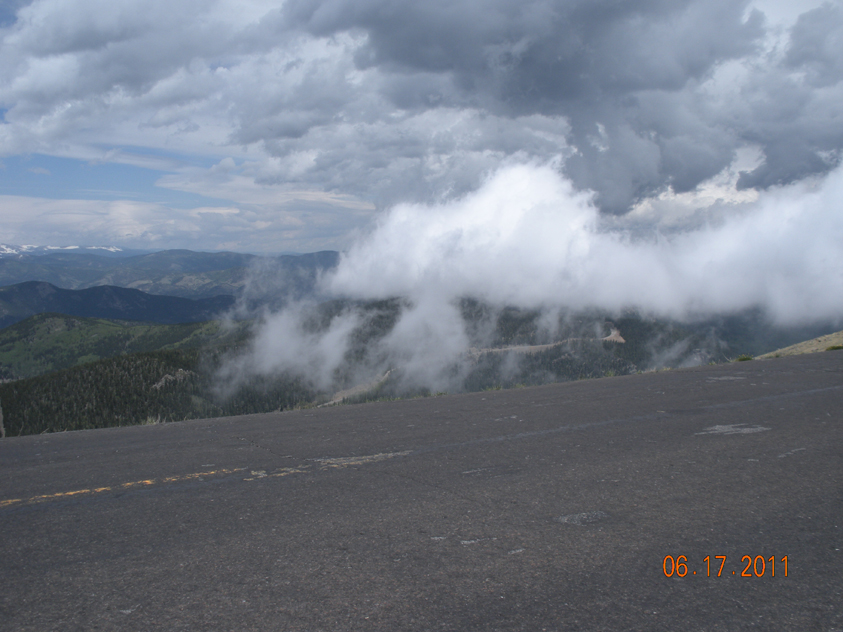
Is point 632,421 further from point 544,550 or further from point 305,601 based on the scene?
point 305,601

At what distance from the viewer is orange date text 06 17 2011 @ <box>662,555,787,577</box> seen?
428 centimetres

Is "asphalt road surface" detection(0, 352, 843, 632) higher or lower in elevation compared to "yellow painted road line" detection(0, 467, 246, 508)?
lower

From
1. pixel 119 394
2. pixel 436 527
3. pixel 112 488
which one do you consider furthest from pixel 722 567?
pixel 119 394

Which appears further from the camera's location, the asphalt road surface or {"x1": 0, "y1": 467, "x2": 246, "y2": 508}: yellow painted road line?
{"x1": 0, "y1": 467, "x2": 246, "y2": 508}: yellow painted road line

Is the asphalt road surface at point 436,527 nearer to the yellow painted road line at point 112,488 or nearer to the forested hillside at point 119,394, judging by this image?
the yellow painted road line at point 112,488

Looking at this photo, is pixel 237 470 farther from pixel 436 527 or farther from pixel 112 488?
pixel 436 527

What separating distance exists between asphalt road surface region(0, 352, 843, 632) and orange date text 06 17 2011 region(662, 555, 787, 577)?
19 mm

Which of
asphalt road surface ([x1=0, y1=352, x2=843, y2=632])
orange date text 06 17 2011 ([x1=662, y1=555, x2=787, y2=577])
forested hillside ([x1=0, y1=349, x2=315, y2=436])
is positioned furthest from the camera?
forested hillside ([x1=0, y1=349, x2=315, y2=436])

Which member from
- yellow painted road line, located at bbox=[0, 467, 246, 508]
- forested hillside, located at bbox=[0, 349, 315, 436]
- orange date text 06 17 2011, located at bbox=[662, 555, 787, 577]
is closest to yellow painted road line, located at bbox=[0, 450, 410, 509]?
yellow painted road line, located at bbox=[0, 467, 246, 508]

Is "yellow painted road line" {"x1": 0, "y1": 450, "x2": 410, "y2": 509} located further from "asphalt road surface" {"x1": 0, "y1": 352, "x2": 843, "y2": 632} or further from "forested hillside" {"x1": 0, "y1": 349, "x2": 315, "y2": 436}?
"forested hillside" {"x1": 0, "y1": 349, "x2": 315, "y2": 436}

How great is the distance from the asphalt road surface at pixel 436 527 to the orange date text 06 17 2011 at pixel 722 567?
0.02m

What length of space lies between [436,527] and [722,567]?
2.54 m

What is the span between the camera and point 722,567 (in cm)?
437

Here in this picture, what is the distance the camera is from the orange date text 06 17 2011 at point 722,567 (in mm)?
4277
